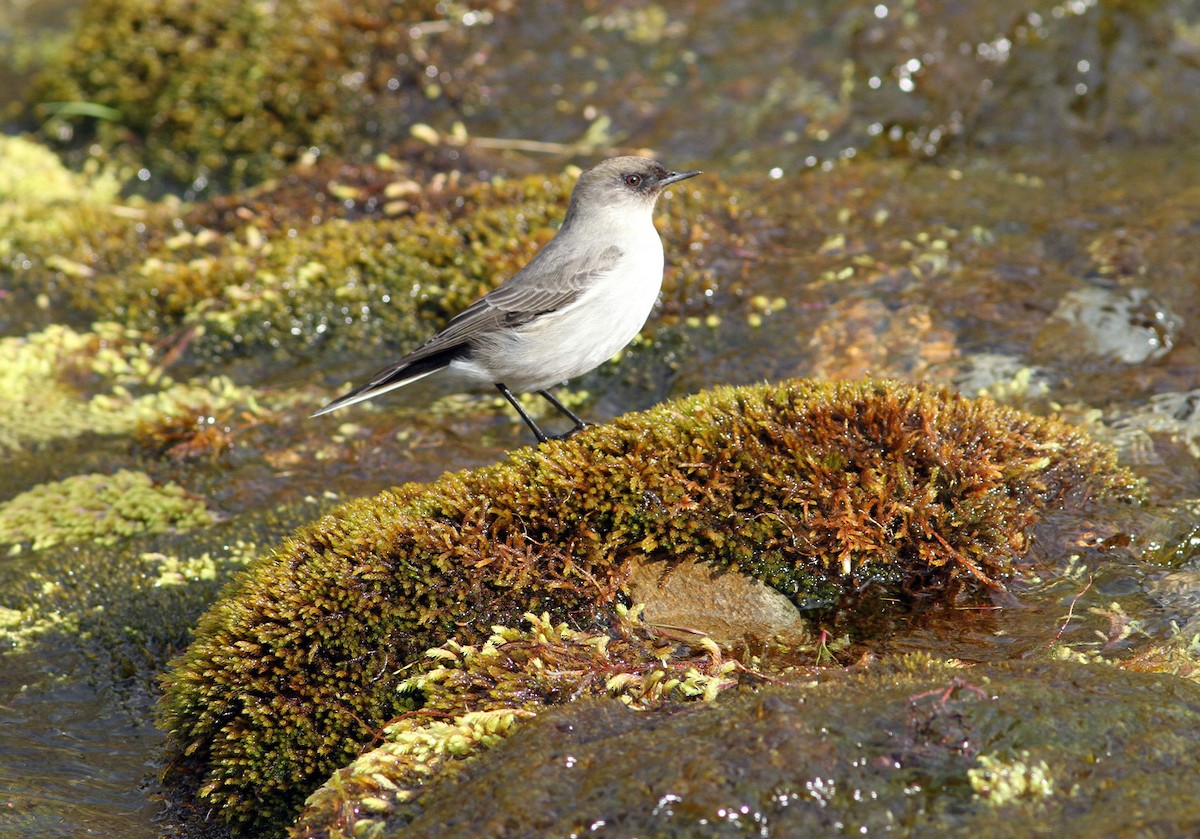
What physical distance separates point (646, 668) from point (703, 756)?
3.03 feet

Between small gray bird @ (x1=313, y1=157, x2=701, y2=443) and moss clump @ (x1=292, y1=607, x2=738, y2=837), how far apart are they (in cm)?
215

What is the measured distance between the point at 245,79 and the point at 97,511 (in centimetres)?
576

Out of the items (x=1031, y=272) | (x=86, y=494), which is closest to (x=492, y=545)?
(x=86, y=494)

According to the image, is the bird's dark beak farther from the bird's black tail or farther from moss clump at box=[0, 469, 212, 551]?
moss clump at box=[0, 469, 212, 551]

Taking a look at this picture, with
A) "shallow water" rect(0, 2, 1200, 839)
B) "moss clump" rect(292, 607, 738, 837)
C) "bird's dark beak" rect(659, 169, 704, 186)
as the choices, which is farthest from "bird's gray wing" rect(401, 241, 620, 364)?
"moss clump" rect(292, 607, 738, 837)

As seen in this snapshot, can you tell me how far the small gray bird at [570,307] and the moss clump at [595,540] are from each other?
1.26 metres

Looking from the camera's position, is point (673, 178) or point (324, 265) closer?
point (673, 178)

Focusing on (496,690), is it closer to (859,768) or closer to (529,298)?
(859,768)

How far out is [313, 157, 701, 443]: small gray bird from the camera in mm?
6789

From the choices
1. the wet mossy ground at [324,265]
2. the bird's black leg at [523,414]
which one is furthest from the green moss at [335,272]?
the bird's black leg at [523,414]

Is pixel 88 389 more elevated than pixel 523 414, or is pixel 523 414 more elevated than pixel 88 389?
pixel 523 414

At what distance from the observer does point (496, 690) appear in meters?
4.36

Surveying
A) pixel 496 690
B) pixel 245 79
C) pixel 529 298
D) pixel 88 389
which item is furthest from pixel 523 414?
pixel 245 79

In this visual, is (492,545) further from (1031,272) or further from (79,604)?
(1031,272)
